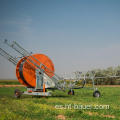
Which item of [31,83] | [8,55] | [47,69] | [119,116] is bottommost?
[119,116]

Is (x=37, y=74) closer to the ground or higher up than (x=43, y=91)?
higher up

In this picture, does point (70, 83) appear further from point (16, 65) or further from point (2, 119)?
point (2, 119)

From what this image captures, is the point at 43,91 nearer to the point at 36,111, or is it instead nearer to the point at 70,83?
the point at 70,83

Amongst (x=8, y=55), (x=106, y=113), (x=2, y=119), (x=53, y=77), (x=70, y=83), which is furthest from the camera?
(x=70, y=83)

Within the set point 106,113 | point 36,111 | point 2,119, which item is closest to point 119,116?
point 106,113

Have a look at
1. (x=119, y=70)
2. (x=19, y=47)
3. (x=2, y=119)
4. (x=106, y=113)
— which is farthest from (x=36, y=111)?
(x=119, y=70)

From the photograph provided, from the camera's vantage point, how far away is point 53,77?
1528 centimetres

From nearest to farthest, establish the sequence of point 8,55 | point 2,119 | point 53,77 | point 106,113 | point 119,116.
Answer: point 2,119
point 119,116
point 106,113
point 8,55
point 53,77

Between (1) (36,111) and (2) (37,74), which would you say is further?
(2) (37,74)

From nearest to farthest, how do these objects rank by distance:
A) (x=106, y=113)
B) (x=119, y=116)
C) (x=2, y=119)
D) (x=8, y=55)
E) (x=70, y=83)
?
(x=2, y=119), (x=119, y=116), (x=106, y=113), (x=8, y=55), (x=70, y=83)

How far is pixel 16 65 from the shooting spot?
48.1 ft

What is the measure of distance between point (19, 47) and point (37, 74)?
7.25 ft

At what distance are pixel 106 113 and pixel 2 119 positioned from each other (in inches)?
163

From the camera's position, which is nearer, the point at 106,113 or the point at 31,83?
the point at 106,113
